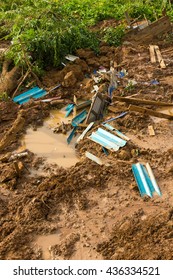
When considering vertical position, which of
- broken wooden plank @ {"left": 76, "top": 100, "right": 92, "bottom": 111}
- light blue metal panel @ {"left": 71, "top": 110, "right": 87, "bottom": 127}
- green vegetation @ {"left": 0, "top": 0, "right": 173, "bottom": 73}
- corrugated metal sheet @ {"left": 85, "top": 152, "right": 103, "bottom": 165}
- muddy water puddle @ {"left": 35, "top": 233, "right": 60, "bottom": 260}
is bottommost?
muddy water puddle @ {"left": 35, "top": 233, "right": 60, "bottom": 260}

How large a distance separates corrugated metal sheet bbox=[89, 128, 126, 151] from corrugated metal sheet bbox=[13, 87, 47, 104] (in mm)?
2573

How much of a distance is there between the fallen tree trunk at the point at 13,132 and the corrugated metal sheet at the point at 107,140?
6.22 feet

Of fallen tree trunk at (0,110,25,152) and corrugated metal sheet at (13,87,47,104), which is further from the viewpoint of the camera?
corrugated metal sheet at (13,87,47,104)

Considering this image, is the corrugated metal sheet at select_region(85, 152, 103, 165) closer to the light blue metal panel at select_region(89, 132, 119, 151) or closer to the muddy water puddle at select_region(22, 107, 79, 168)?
the muddy water puddle at select_region(22, 107, 79, 168)

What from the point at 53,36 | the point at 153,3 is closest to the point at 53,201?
the point at 53,36

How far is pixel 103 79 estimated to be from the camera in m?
11.7

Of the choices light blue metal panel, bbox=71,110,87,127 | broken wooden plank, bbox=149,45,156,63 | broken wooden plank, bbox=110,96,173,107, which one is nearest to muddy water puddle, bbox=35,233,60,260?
light blue metal panel, bbox=71,110,87,127

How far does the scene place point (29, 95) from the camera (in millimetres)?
11508

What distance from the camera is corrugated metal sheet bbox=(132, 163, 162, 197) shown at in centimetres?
819

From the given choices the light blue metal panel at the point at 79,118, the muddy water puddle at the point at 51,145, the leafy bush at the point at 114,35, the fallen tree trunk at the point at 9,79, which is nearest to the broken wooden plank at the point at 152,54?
the leafy bush at the point at 114,35

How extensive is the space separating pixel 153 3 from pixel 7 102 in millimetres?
8099

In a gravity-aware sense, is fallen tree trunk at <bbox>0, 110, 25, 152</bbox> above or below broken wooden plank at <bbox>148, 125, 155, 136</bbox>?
above

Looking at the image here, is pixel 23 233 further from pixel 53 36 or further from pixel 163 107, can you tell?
pixel 53 36

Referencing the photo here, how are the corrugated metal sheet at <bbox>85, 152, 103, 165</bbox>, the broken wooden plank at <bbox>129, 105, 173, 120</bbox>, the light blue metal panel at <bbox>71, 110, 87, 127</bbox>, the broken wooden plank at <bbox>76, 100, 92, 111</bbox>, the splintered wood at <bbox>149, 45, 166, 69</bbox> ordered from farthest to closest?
the splintered wood at <bbox>149, 45, 166, 69</bbox> → the broken wooden plank at <bbox>76, 100, 92, 111</bbox> → the light blue metal panel at <bbox>71, 110, 87, 127</bbox> → the broken wooden plank at <bbox>129, 105, 173, 120</bbox> → the corrugated metal sheet at <bbox>85, 152, 103, 165</bbox>
